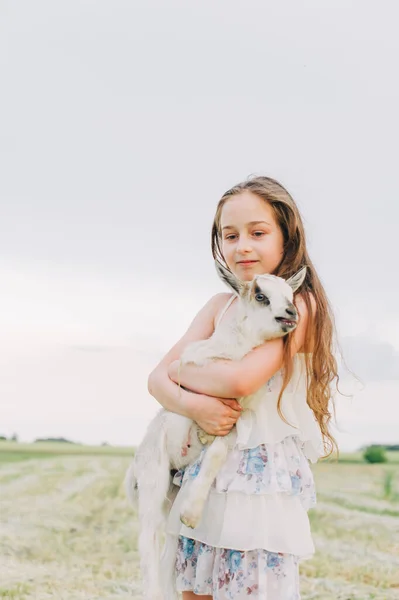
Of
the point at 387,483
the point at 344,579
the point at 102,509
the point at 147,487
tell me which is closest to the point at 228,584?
the point at 147,487

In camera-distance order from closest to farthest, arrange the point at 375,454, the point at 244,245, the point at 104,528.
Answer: the point at 244,245
the point at 104,528
the point at 375,454

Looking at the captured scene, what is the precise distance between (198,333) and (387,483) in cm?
418

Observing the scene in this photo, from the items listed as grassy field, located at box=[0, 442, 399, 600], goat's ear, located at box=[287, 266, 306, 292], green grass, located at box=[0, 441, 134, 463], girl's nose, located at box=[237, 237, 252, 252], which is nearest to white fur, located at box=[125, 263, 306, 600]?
goat's ear, located at box=[287, 266, 306, 292]

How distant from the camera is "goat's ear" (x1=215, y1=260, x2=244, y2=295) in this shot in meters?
2.43

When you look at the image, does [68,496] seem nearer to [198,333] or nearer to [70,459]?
[70,459]

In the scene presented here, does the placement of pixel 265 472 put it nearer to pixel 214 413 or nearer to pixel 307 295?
pixel 214 413

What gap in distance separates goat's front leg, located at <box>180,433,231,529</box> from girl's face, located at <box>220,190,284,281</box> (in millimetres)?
600

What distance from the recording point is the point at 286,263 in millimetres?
2635

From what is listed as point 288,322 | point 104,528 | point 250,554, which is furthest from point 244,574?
point 104,528

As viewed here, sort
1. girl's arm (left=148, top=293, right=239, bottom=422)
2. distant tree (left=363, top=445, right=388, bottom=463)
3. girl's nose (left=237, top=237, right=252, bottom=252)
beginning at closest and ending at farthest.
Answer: girl's arm (left=148, top=293, right=239, bottom=422) < girl's nose (left=237, top=237, right=252, bottom=252) < distant tree (left=363, top=445, right=388, bottom=463)

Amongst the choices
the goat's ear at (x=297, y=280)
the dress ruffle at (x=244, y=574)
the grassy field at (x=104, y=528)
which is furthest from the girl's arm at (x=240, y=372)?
the grassy field at (x=104, y=528)

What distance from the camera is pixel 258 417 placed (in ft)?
7.97

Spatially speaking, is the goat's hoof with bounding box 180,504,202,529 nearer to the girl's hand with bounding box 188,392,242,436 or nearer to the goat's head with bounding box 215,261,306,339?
the girl's hand with bounding box 188,392,242,436

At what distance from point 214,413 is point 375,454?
4389 mm
